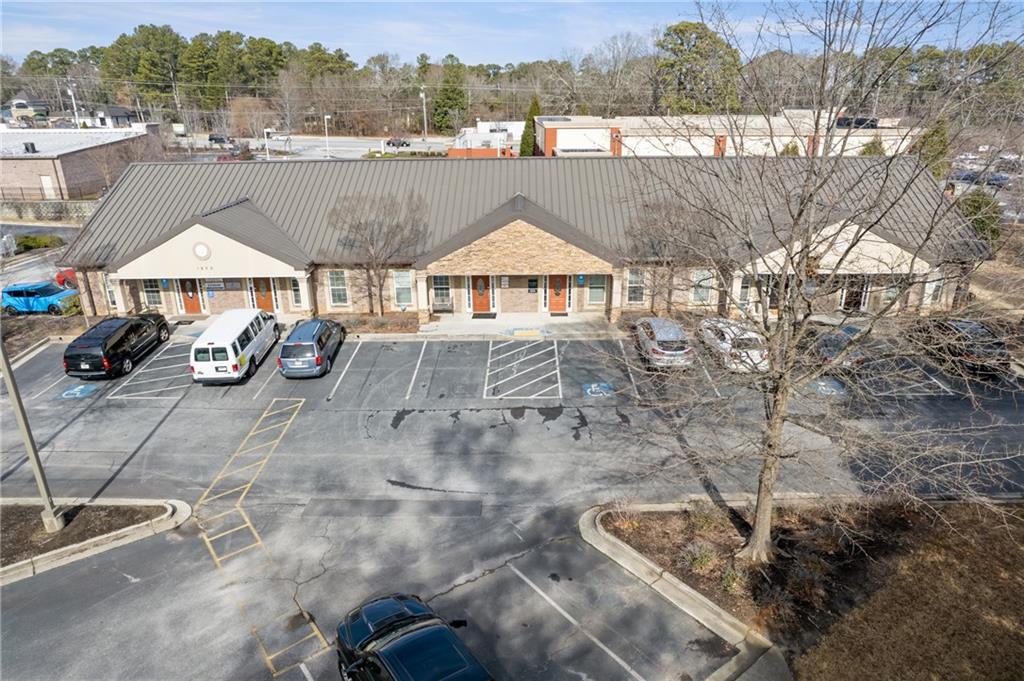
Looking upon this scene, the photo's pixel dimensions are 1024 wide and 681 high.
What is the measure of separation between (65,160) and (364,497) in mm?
52569

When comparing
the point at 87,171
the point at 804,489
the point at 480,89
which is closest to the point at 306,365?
the point at 804,489

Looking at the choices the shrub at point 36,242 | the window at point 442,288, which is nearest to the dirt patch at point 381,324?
the window at point 442,288

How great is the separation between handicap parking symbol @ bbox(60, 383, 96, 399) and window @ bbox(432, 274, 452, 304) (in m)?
13.7

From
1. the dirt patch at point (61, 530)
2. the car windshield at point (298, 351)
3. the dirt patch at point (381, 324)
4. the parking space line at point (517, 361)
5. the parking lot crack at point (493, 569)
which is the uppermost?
the car windshield at point (298, 351)

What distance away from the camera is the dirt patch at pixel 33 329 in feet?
93.8

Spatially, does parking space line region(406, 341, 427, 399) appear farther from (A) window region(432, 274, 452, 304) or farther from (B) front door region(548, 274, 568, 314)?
(B) front door region(548, 274, 568, 314)

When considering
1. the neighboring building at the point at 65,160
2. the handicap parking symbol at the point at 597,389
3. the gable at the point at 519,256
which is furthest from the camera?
the neighboring building at the point at 65,160

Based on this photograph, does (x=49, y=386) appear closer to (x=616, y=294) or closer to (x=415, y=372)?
(x=415, y=372)

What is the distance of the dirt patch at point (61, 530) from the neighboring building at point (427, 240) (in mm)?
12939

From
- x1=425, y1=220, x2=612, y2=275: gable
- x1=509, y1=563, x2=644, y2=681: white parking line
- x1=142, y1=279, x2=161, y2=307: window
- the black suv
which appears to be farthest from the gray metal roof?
x1=509, y1=563, x2=644, y2=681: white parking line

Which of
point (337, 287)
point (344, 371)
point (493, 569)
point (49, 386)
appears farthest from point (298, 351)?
point (493, 569)

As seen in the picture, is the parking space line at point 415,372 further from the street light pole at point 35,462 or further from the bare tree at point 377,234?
the street light pole at point 35,462

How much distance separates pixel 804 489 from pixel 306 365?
1684 centimetres

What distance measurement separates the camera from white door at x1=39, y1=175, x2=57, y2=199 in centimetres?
5512
